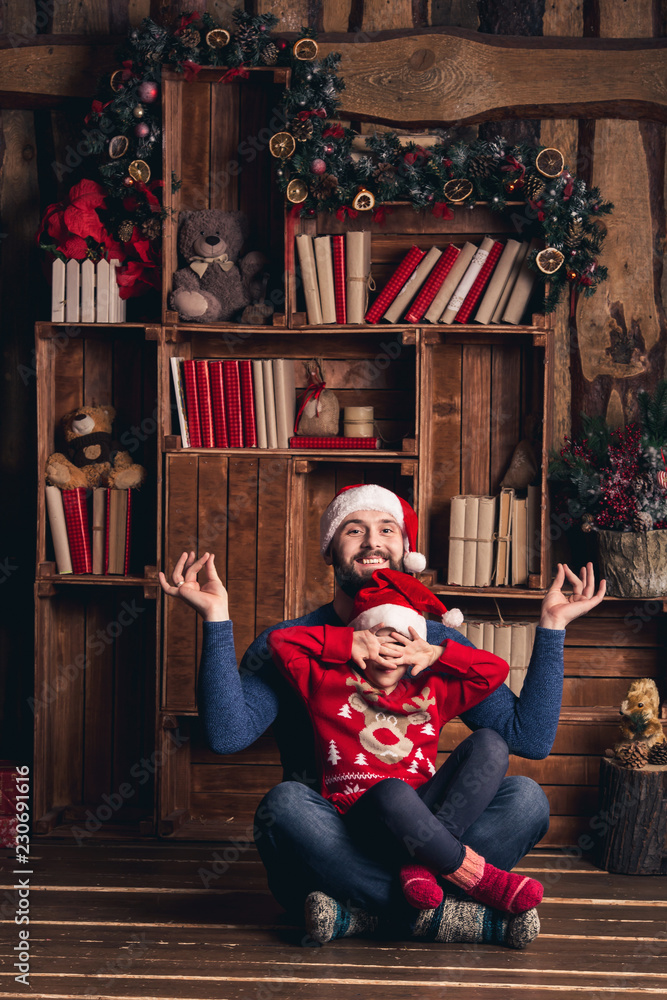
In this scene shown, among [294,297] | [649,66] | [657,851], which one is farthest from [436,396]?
[657,851]

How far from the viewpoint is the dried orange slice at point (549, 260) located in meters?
2.97

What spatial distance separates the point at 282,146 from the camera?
2965 mm

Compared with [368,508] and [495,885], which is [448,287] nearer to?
[368,508]

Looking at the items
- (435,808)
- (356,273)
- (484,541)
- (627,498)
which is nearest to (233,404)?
(356,273)

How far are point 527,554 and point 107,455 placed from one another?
4.77 feet

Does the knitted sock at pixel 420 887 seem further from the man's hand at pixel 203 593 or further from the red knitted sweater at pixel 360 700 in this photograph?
the man's hand at pixel 203 593

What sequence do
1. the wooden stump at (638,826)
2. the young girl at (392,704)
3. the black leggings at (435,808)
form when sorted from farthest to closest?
the wooden stump at (638,826) < the young girl at (392,704) < the black leggings at (435,808)

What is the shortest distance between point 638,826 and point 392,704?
116 cm

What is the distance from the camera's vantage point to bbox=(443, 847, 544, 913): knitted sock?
1923 mm

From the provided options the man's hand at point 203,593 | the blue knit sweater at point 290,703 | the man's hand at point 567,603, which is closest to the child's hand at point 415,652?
the blue knit sweater at point 290,703

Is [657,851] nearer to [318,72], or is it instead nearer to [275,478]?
[275,478]

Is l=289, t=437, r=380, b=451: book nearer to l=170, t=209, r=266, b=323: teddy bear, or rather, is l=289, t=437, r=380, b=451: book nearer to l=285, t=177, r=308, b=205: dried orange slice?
l=170, t=209, r=266, b=323: teddy bear

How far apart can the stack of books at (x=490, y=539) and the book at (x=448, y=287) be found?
604 mm

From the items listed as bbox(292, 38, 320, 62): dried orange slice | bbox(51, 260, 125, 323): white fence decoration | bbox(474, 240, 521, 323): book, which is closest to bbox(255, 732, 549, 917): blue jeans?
bbox(474, 240, 521, 323): book
